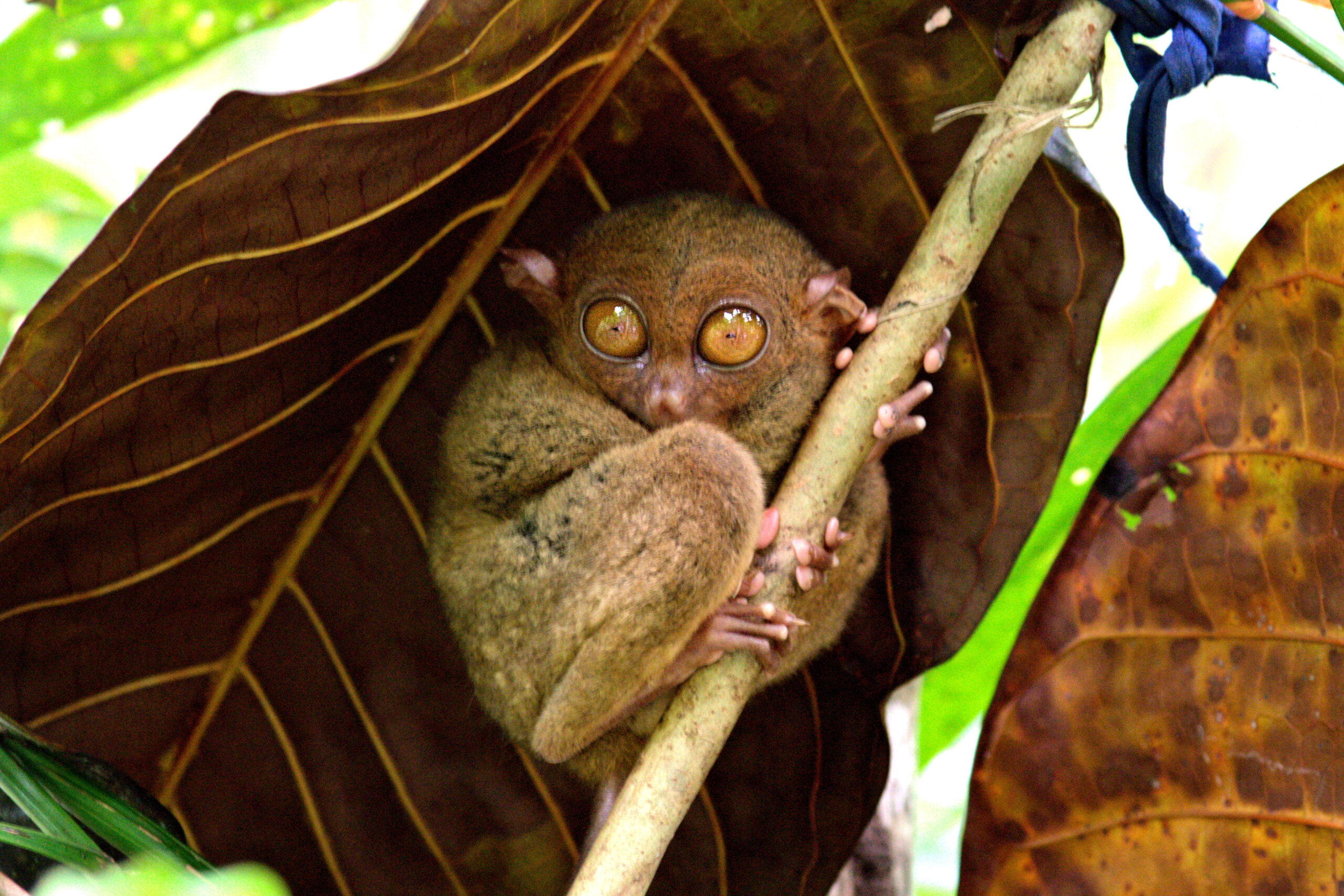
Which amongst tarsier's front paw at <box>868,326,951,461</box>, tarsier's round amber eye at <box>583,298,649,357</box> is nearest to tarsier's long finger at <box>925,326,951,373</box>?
tarsier's front paw at <box>868,326,951,461</box>

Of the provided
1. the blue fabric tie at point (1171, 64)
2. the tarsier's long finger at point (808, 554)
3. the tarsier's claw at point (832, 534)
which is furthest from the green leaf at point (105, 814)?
the blue fabric tie at point (1171, 64)

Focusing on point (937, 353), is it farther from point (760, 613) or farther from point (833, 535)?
point (760, 613)

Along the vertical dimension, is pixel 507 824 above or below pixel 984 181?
below

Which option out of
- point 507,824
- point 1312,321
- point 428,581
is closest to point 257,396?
point 428,581

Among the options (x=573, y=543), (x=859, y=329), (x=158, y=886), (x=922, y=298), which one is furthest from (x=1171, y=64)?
(x=158, y=886)

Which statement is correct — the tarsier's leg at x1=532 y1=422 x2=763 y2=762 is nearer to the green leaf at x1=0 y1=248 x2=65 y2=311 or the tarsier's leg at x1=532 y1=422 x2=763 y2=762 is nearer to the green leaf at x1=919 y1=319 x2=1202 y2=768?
the green leaf at x1=919 y1=319 x2=1202 y2=768

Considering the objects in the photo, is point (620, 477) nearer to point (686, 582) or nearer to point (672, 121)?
point (686, 582)
